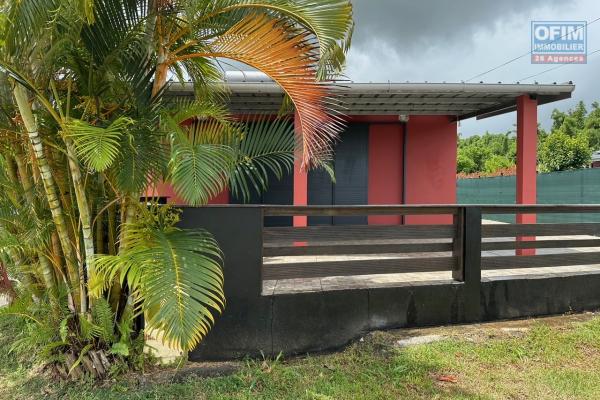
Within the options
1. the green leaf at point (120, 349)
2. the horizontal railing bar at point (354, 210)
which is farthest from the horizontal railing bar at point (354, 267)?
the green leaf at point (120, 349)

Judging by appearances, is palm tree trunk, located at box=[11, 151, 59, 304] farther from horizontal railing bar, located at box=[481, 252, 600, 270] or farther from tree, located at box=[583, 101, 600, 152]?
tree, located at box=[583, 101, 600, 152]

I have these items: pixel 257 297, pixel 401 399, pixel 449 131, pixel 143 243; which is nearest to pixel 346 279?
pixel 257 297

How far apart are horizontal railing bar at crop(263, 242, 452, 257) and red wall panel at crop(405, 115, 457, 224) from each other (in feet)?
15.5

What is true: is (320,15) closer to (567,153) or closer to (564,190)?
(564,190)

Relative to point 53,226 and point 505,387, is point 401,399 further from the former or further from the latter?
point 53,226

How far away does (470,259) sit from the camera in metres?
3.70

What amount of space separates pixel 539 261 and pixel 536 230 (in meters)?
0.32

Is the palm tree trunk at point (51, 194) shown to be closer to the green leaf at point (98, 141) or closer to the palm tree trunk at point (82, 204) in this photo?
the palm tree trunk at point (82, 204)

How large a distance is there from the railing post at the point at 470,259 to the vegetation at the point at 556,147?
44.3 ft

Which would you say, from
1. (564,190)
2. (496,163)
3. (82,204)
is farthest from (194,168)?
(496,163)

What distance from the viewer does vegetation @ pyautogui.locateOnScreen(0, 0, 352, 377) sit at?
211 cm

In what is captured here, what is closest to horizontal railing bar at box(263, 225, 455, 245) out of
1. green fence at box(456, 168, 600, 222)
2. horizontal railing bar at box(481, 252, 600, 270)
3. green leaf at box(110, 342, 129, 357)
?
horizontal railing bar at box(481, 252, 600, 270)

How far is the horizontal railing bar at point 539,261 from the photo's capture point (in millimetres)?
3895

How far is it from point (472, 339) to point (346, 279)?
1.23 meters
